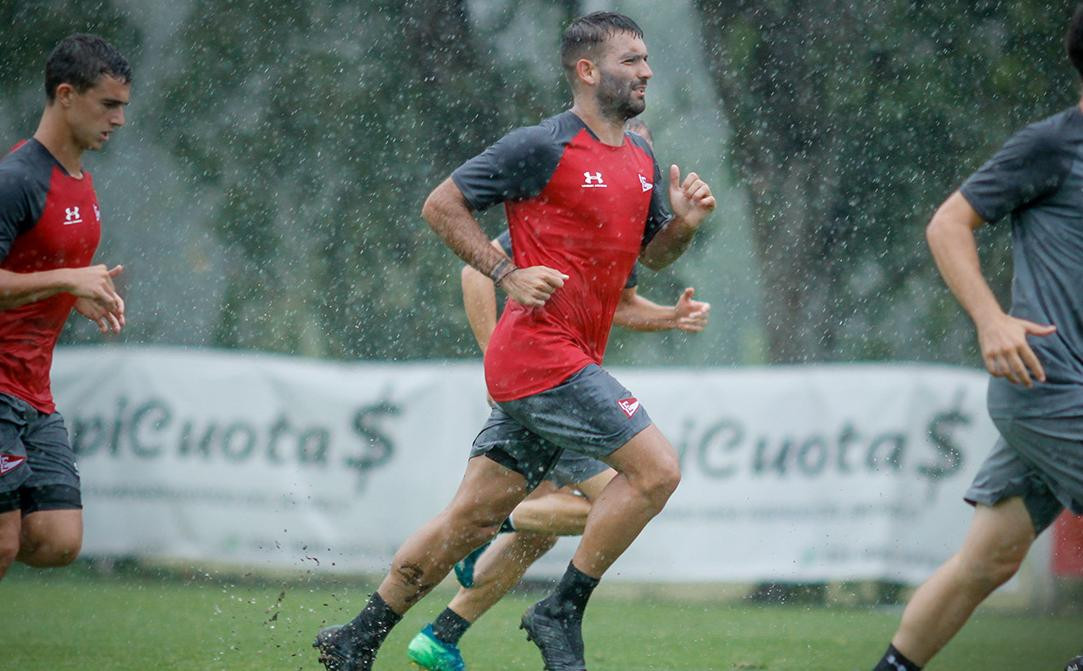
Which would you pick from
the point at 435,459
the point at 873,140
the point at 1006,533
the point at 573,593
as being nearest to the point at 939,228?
the point at 1006,533

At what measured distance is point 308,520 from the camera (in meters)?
10.0

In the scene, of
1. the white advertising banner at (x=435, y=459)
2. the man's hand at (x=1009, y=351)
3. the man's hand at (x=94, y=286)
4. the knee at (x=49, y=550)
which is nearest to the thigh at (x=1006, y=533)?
the man's hand at (x=1009, y=351)

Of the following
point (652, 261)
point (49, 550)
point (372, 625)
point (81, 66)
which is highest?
point (81, 66)

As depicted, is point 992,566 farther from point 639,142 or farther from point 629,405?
point 639,142

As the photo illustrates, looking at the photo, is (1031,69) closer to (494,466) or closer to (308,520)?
(308,520)

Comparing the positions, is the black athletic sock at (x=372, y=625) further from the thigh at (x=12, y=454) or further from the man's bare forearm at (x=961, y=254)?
the man's bare forearm at (x=961, y=254)

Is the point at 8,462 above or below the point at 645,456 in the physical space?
above

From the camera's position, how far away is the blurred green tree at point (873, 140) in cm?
1198

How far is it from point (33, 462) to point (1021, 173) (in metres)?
3.40

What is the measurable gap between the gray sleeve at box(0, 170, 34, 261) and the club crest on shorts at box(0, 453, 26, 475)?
686 mm

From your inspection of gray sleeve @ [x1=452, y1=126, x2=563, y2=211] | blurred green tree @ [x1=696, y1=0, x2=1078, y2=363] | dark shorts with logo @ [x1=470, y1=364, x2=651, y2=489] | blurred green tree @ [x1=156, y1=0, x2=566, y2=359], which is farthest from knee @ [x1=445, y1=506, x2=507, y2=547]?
blurred green tree @ [x1=696, y1=0, x2=1078, y2=363]

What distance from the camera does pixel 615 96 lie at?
16.3 ft

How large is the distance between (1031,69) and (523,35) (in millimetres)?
4199

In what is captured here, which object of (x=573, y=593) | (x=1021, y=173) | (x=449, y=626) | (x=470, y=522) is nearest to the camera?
(x=1021, y=173)
